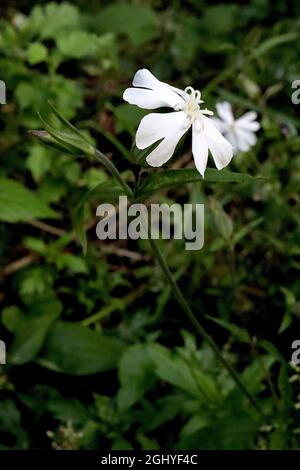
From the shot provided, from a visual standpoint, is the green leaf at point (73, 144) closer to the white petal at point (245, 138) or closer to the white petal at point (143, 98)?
the white petal at point (143, 98)

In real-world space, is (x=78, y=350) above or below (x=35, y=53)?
below

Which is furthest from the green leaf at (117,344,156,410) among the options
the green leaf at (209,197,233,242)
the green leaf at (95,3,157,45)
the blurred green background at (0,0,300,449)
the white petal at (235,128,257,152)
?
the green leaf at (95,3,157,45)

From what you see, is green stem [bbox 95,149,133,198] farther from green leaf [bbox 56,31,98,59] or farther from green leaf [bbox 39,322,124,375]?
green leaf [bbox 56,31,98,59]

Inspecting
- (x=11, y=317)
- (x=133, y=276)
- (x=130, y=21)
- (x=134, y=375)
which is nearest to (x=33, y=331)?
(x=11, y=317)

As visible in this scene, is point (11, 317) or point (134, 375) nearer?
point (134, 375)

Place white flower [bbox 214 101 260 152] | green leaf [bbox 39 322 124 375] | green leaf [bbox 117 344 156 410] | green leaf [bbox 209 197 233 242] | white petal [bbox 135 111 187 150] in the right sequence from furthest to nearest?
1. white flower [bbox 214 101 260 152]
2. green leaf [bbox 39 322 124 375]
3. green leaf [bbox 117 344 156 410]
4. green leaf [bbox 209 197 233 242]
5. white petal [bbox 135 111 187 150]

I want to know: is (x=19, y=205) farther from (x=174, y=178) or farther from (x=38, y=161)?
(x=174, y=178)
